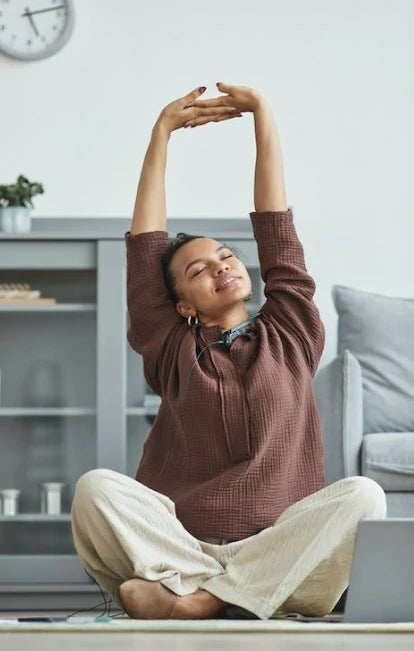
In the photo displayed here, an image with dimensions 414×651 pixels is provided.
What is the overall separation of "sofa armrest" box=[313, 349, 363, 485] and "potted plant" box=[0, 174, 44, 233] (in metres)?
0.98

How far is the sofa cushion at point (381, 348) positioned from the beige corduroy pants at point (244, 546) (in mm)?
1434

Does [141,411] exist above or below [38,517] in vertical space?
above

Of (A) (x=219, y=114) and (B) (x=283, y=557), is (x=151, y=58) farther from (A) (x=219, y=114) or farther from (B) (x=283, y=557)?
(B) (x=283, y=557)

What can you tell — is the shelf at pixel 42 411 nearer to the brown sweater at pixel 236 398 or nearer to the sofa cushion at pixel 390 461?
the sofa cushion at pixel 390 461

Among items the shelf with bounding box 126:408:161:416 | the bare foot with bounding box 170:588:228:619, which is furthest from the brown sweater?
the shelf with bounding box 126:408:161:416

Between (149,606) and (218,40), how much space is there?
2461 millimetres

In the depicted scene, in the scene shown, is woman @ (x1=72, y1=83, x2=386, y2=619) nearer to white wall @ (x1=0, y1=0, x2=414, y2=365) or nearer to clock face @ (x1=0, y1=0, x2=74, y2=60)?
white wall @ (x1=0, y1=0, x2=414, y2=365)

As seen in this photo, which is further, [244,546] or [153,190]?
[153,190]

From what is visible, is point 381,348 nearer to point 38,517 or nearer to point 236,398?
point 38,517

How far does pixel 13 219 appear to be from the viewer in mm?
3516

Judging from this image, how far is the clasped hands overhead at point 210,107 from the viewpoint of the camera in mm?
2305

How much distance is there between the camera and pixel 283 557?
1886 millimetres
